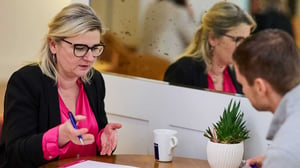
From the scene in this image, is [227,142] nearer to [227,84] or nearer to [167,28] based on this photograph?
[227,84]

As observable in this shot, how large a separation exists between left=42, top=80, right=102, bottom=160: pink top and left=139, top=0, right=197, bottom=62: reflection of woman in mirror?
47 centimetres

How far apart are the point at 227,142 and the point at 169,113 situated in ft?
1.66

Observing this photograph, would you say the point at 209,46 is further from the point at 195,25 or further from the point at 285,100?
the point at 285,100

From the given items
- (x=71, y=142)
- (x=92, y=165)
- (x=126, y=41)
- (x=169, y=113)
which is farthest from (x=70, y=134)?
(x=126, y=41)


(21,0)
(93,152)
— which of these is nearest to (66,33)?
(93,152)

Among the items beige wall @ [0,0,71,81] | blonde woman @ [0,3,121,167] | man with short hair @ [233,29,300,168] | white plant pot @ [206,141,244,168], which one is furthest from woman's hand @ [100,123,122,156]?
beige wall @ [0,0,71,81]

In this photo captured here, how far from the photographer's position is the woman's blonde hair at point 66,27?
2.32 metres

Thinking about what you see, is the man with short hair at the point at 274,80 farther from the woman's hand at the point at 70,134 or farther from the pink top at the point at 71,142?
the pink top at the point at 71,142

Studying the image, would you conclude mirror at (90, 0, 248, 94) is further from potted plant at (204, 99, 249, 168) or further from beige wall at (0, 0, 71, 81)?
beige wall at (0, 0, 71, 81)

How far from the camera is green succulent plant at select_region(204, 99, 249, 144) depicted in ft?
7.68

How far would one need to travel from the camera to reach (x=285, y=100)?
1516 millimetres

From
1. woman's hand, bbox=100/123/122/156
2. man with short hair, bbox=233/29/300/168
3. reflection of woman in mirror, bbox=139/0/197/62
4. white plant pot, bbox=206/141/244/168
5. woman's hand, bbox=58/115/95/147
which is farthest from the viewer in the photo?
reflection of woman in mirror, bbox=139/0/197/62

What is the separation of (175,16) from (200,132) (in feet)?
1.76

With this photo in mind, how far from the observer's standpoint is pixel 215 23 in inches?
100
